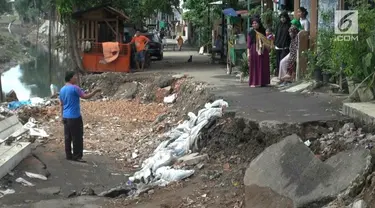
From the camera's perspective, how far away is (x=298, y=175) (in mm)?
5715

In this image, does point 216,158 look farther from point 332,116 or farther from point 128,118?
Result: point 128,118

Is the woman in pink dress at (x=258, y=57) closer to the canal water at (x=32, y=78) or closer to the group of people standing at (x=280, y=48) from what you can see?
the group of people standing at (x=280, y=48)

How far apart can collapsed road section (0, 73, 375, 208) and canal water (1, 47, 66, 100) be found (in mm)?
17929

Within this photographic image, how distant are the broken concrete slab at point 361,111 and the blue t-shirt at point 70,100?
14.8ft

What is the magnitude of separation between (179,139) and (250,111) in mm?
1299

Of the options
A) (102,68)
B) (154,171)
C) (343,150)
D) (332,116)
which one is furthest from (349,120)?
(102,68)

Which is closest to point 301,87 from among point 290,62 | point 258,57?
point 290,62

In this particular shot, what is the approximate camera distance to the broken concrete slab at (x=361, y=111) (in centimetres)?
692

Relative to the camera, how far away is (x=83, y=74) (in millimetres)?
20969

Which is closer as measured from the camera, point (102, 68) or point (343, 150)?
→ point (343, 150)

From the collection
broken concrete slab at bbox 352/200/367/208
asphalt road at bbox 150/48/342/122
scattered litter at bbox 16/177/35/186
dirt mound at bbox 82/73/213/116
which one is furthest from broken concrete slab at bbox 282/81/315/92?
broken concrete slab at bbox 352/200/367/208

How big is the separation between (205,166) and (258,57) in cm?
541

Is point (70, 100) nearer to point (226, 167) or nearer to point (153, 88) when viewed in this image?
point (226, 167)

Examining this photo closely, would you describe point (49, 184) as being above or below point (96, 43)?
below
